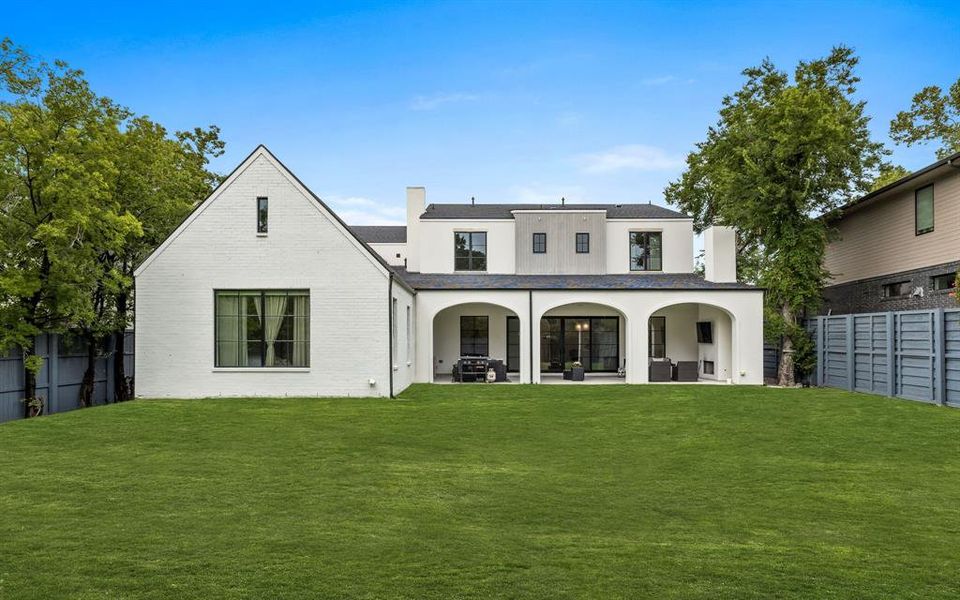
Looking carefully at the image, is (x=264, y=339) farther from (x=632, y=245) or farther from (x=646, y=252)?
(x=646, y=252)

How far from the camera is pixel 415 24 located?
A: 2192 cm

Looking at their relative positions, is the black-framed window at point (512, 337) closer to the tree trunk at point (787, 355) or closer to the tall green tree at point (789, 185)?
the tall green tree at point (789, 185)

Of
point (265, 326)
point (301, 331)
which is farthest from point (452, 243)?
point (265, 326)

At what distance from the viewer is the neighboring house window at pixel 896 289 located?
21.2m

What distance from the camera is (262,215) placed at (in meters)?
17.0

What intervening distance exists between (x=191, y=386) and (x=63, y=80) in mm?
9279

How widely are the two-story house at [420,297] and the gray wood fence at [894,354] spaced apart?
2157 mm

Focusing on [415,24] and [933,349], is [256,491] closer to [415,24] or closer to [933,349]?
[933,349]

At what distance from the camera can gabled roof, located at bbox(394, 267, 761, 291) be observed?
21.5m

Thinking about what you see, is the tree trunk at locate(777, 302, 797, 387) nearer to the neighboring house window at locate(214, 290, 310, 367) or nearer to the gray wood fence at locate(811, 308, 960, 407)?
the gray wood fence at locate(811, 308, 960, 407)

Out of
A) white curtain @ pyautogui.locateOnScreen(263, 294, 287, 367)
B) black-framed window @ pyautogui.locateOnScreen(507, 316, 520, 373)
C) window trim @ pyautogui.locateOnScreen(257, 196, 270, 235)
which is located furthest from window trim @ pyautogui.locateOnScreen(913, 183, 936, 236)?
window trim @ pyautogui.locateOnScreen(257, 196, 270, 235)

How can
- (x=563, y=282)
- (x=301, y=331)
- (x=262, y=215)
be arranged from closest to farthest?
1. (x=301, y=331)
2. (x=262, y=215)
3. (x=563, y=282)

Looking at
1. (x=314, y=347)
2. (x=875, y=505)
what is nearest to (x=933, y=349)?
(x=875, y=505)

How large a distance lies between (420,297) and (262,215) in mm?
6416
